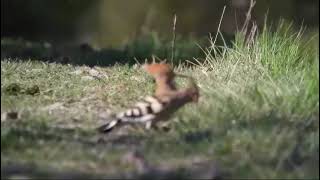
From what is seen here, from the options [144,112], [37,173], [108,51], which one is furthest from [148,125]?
[108,51]

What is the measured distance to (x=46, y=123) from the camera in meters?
4.49

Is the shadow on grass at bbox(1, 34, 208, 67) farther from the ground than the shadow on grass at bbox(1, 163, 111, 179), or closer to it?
farther from the ground

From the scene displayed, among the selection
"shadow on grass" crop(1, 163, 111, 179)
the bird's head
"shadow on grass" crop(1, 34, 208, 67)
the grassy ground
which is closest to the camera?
"shadow on grass" crop(1, 163, 111, 179)

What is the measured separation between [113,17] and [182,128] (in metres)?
11.3

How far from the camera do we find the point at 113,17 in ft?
51.2

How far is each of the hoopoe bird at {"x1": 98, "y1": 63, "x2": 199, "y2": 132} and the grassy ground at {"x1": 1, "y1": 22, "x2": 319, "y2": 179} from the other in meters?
0.09

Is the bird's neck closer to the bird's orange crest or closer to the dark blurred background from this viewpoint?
the bird's orange crest

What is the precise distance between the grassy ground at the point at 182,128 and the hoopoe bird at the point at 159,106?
0.30 feet

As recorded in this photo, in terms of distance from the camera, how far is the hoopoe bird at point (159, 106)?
Result: 4.38m

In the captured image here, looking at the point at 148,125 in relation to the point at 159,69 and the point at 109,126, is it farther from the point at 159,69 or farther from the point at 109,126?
the point at 159,69

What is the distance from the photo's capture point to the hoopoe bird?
438cm

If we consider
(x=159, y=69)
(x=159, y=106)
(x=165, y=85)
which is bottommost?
(x=159, y=106)

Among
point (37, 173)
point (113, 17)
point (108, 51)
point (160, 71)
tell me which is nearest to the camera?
point (37, 173)

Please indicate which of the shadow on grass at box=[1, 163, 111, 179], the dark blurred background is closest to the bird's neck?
the shadow on grass at box=[1, 163, 111, 179]
